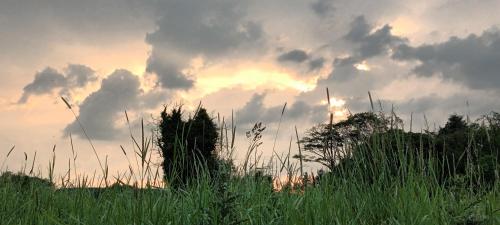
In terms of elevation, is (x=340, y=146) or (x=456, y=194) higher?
(x=340, y=146)

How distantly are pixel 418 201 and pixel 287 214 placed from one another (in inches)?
49.0

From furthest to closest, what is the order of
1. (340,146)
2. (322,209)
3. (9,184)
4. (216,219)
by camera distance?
(9,184) → (340,146) → (322,209) → (216,219)

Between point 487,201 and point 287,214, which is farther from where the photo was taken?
point 487,201

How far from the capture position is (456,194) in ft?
22.2

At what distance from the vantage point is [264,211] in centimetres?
527

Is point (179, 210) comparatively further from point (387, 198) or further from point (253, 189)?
point (387, 198)

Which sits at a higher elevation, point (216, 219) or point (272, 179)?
point (272, 179)

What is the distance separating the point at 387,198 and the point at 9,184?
16.7 feet

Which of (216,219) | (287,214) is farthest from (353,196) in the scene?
(216,219)

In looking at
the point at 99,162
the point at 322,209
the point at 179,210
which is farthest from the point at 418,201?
the point at 99,162

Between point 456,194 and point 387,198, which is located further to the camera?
point 456,194

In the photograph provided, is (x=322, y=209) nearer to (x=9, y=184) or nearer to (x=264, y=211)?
(x=264, y=211)

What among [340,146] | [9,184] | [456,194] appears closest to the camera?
[340,146]

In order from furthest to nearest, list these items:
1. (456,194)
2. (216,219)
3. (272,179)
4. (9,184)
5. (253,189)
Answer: (9,184), (456,194), (272,179), (253,189), (216,219)
